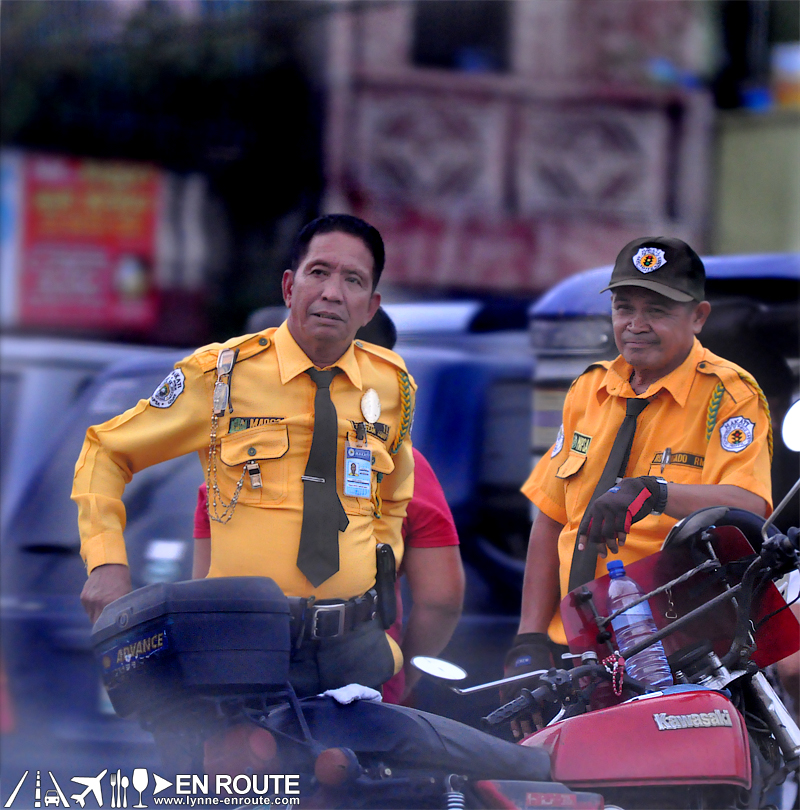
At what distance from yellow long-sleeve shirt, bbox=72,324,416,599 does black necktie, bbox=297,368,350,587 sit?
16 mm

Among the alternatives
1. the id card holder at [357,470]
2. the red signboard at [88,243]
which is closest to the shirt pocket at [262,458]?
the id card holder at [357,470]

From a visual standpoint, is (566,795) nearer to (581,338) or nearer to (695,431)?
(695,431)

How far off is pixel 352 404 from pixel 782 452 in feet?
4.35

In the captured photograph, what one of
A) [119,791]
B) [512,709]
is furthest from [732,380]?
[119,791]

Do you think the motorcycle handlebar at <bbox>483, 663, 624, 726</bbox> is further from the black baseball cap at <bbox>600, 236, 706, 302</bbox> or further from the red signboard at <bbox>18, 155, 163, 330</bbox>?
the red signboard at <bbox>18, 155, 163, 330</bbox>

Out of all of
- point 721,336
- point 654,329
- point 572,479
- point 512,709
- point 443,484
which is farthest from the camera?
point 443,484

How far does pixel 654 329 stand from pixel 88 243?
24.2 feet

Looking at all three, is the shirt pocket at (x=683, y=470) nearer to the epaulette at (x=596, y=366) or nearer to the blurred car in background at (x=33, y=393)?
the epaulette at (x=596, y=366)

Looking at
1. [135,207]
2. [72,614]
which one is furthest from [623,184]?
[72,614]

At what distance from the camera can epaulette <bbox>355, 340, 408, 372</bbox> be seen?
2.48m

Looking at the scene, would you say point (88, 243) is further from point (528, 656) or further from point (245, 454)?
point (528, 656)

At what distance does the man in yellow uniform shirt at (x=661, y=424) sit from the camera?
2.38 meters

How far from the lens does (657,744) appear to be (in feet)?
6.98

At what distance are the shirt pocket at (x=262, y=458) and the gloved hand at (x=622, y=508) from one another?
64 centimetres
